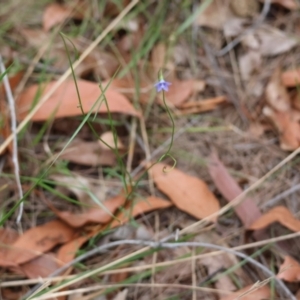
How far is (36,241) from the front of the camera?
4.00 ft

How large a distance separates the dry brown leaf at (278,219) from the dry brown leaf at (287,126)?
0.72 feet

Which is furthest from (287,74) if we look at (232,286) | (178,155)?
Answer: (232,286)

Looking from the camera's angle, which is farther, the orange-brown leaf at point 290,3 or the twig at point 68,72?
the orange-brown leaf at point 290,3

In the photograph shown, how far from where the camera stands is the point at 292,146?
1.38 meters

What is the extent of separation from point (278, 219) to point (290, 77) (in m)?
0.51

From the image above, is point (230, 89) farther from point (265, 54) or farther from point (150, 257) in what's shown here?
point (150, 257)

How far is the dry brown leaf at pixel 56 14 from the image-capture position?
5.30 ft

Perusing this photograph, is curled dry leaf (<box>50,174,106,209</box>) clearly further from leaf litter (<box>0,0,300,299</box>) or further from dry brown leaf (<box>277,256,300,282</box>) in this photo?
dry brown leaf (<box>277,256,300,282</box>)

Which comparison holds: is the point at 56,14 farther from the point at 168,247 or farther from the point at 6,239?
the point at 168,247

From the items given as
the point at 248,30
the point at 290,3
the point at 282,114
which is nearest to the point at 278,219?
the point at 282,114

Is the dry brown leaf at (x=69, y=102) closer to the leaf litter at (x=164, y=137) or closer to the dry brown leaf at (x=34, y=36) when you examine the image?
the leaf litter at (x=164, y=137)

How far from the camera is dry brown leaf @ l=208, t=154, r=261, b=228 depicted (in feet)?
4.19

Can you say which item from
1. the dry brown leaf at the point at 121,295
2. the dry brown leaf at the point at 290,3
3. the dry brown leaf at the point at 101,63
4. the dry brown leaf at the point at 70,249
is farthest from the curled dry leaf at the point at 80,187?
the dry brown leaf at the point at 290,3

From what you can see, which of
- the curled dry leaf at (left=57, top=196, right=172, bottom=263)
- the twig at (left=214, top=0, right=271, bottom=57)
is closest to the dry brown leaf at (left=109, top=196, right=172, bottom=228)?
the curled dry leaf at (left=57, top=196, right=172, bottom=263)
